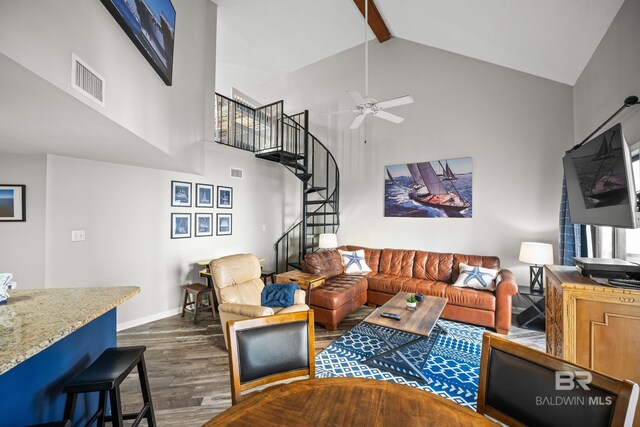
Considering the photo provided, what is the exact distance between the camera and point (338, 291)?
356 cm

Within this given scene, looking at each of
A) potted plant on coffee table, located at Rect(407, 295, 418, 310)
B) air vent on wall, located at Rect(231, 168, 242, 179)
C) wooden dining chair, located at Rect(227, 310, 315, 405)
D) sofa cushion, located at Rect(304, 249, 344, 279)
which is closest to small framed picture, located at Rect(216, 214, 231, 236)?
air vent on wall, located at Rect(231, 168, 242, 179)

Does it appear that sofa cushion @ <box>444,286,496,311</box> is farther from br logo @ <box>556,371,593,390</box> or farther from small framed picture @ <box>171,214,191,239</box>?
small framed picture @ <box>171,214,191,239</box>

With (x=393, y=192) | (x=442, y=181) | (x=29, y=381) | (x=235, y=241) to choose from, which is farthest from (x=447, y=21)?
(x=29, y=381)

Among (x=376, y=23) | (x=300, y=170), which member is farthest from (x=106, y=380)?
(x=376, y=23)

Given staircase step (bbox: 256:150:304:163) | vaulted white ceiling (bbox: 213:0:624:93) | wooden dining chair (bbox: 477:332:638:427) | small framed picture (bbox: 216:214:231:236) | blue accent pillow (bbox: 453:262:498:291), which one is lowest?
blue accent pillow (bbox: 453:262:498:291)

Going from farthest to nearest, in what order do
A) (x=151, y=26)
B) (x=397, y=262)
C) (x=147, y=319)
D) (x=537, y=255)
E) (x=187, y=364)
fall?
1. (x=397, y=262)
2. (x=147, y=319)
3. (x=537, y=255)
4. (x=187, y=364)
5. (x=151, y=26)

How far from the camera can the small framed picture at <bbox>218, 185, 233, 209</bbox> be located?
4613 millimetres

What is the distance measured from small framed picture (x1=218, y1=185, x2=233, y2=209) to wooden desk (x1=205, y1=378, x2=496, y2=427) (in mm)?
3973

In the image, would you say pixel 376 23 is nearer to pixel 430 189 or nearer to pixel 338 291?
pixel 430 189

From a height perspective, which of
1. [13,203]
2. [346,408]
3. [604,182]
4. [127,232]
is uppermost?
[604,182]

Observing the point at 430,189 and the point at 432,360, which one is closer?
the point at 432,360

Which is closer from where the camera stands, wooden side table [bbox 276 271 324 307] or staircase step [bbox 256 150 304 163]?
wooden side table [bbox 276 271 324 307]

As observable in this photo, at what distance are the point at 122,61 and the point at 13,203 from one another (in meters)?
2.30

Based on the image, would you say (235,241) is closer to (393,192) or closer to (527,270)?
(393,192)
